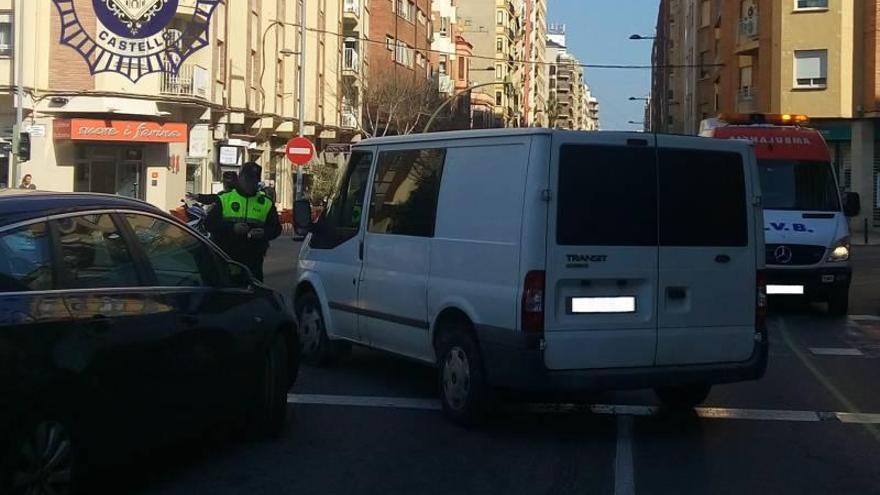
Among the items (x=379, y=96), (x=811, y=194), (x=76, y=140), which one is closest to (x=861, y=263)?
(x=811, y=194)

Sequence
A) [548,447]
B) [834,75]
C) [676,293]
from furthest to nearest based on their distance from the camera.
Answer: [834,75], [676,293], [548,447]

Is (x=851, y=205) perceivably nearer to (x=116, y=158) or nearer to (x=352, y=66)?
(x=116, y=158)

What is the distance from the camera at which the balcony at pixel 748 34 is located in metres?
45.0

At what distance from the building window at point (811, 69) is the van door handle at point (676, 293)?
3696 cm

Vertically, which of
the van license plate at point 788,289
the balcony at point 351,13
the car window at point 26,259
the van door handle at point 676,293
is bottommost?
the van license plate at point 788,289

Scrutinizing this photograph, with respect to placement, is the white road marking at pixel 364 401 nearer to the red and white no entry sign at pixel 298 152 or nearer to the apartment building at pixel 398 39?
the red and white no entry sign at pixel 298 152

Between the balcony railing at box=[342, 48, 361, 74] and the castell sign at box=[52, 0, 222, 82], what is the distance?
67.9ft

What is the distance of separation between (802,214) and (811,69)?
95.9 ft

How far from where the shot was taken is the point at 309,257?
9.70 metres

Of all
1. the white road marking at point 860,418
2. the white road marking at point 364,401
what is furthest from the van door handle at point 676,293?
the white road marking at point 364,401

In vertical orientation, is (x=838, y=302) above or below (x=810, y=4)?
below

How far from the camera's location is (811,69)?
4147 centimetres

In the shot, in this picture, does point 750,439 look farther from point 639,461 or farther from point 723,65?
point 723,65

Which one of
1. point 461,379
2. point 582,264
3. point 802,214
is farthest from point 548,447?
point 802,214
